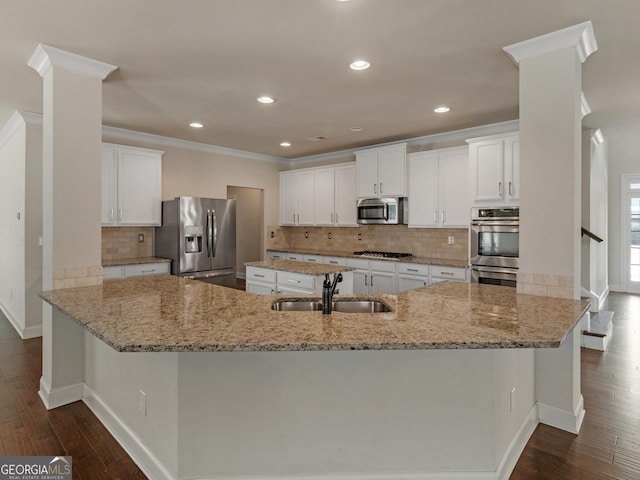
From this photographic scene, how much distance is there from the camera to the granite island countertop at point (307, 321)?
1577 mm

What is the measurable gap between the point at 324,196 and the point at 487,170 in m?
2.84

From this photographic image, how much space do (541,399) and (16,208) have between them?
240 inches

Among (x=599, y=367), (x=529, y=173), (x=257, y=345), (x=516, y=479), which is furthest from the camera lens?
(x=599, y=367)

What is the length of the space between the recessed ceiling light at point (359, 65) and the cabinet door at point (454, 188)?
2369 millimetres

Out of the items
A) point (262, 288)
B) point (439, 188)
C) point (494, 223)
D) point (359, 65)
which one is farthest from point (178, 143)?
point (494, 223)

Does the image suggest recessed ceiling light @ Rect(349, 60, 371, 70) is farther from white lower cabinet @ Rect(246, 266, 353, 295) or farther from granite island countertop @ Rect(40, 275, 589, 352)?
white lower cabinet @ Rect(246, 266, 353, 295)

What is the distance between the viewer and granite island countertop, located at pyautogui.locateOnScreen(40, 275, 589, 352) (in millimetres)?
1577

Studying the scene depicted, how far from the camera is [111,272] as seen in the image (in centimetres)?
454

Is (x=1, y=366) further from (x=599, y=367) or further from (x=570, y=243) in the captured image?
(x=599, y=367)

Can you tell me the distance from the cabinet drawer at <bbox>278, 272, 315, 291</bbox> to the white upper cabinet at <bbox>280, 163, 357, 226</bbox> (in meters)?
2.23

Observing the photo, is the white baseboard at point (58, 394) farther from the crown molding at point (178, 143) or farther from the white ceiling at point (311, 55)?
the crown molding at point (178, 143)

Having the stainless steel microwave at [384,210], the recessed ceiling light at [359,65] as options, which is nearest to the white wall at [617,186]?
the stainless steel microwave at [384,210]

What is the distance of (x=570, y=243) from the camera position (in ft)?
7.89

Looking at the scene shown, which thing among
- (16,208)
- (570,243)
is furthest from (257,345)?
(16,208)
